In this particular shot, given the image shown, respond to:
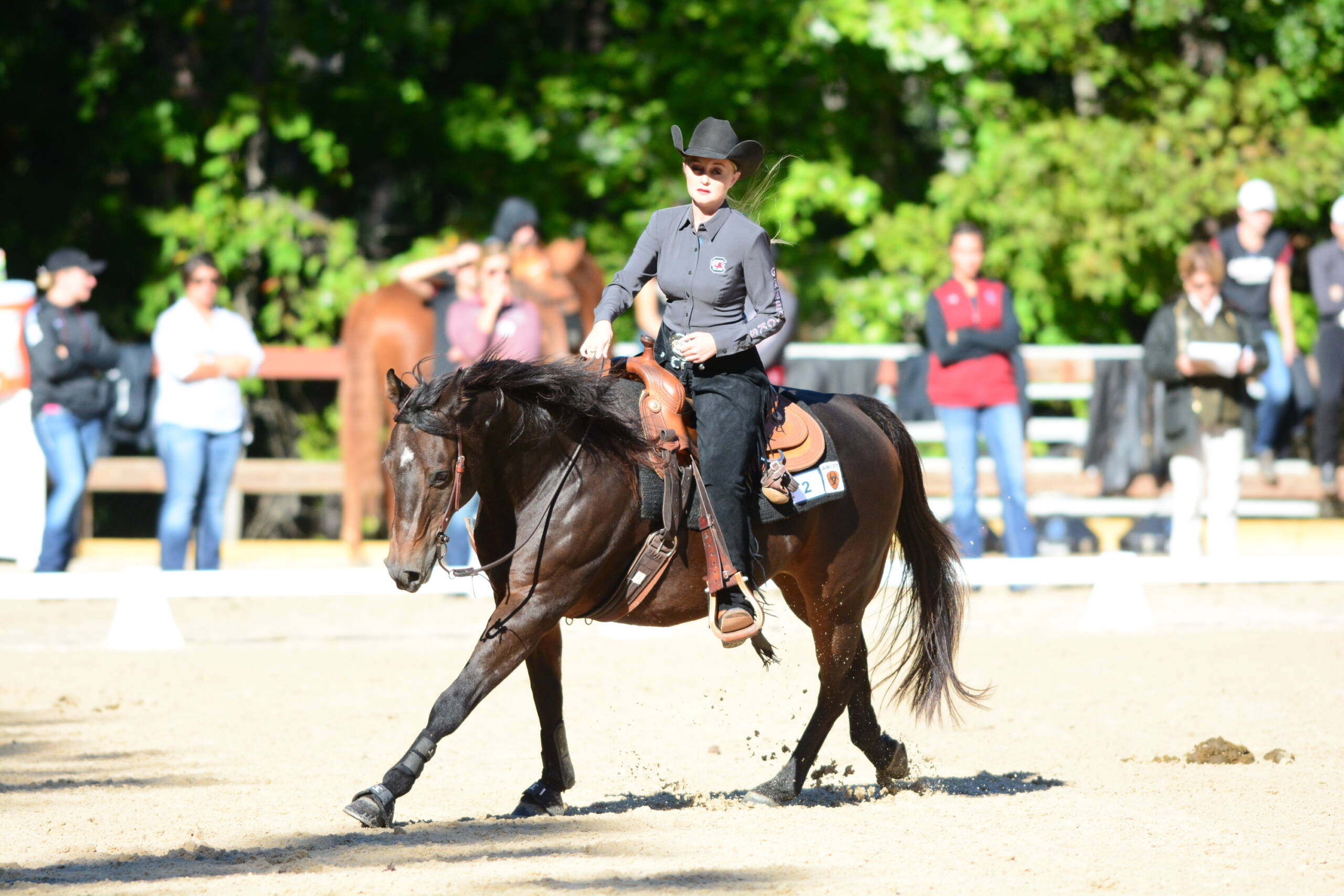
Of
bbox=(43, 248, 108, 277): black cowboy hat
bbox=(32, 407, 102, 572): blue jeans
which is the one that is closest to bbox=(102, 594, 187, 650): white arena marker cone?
bbox=(32, 407, 102, 572): blue jeans

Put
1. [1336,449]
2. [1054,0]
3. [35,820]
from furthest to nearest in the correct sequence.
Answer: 1. [1054,0]
2. [1336,449]
3. [35,820]

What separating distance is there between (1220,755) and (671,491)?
8.93 feet

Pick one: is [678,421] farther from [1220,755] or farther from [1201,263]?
[1201,263]

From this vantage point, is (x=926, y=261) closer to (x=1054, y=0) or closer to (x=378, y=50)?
(x=1054, y=0)

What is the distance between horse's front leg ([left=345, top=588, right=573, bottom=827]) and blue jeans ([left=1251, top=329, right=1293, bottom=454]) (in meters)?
8.28

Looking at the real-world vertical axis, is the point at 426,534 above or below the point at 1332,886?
above

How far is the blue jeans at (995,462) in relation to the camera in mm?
11664

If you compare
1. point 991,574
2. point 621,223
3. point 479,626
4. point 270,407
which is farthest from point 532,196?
point 991,574

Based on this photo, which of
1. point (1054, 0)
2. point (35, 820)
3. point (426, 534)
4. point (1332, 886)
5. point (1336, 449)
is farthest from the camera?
point (1054, 0)

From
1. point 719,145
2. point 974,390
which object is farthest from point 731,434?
point 974,390

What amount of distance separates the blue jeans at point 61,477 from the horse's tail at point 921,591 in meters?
6.46

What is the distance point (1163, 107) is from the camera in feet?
53.3

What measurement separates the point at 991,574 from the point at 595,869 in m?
5.93

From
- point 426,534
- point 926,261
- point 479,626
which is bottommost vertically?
point 479,626
